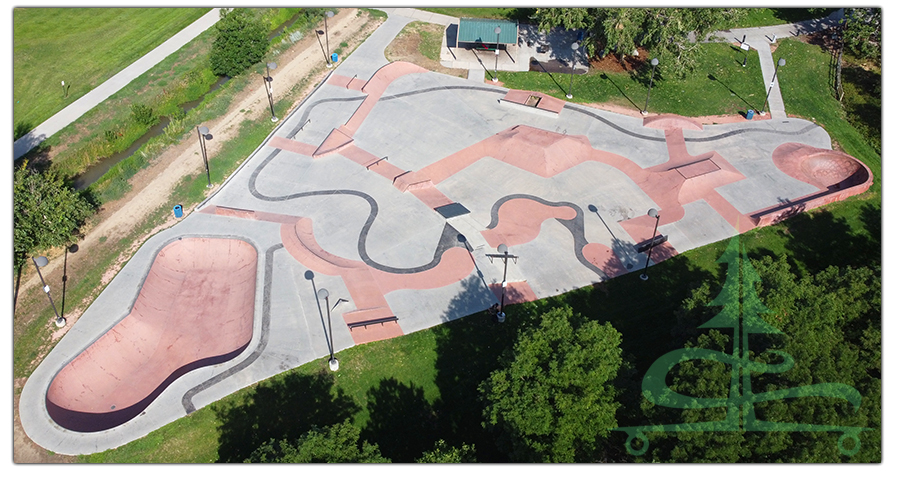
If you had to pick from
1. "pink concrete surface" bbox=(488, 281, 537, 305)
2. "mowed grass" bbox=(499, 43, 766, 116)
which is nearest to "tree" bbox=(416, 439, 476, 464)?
"pink concrete surface" bbox=(488, 281, 537, 305)

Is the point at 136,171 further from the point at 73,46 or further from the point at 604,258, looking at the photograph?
the point at 604,258

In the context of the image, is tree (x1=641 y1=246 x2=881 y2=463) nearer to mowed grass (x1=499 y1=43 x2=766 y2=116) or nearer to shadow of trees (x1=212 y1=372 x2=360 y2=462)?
shadow of trees (x1=212 y1=372 x2=360 y2=462)

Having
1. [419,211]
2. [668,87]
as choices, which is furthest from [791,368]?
[668,87]

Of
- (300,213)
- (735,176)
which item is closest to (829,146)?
(735,176)

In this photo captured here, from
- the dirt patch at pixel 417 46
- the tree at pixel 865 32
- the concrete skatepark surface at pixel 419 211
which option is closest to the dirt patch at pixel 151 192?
the concrete skatepark surface at pixel 419 211

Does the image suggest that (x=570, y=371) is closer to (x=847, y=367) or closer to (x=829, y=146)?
(x=847, y=367)
